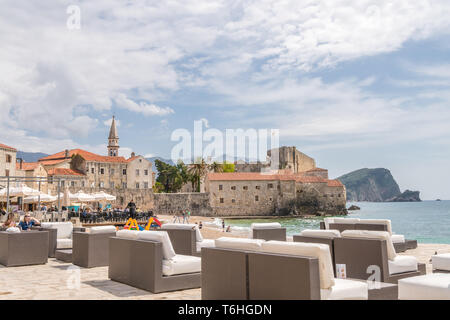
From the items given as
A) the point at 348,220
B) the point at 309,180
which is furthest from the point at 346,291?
the point at 309,180

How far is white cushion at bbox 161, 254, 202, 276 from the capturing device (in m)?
5.34

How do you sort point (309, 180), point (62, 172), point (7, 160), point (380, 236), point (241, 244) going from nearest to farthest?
point (241, 244)
point (380, 236)
point (7, 160)
point (62, 172)
point (309, 180)

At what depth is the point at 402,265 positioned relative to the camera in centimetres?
534

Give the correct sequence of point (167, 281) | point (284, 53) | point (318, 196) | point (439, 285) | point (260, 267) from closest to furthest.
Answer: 1. point (439, 285)
2. point (260, 267)
3. point (167, 281)
4. point (284, 53)
5. point (318, 196)

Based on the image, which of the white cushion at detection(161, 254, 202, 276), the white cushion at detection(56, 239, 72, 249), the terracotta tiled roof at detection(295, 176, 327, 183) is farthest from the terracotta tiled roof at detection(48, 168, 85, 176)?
the white cushion at detection(161, 254, 202, 276)

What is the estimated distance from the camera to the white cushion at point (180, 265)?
5344 millimetres

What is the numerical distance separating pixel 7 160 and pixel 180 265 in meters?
45.8

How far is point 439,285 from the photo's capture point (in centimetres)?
345

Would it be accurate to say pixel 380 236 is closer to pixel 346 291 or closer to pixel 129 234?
pixel 346 291

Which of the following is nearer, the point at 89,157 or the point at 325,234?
the point at 325,234

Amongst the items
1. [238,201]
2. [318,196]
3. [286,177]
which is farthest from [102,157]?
[318,196]

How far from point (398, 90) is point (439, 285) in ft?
72.0

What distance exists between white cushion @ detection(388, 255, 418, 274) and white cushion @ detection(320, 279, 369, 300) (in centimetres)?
152
